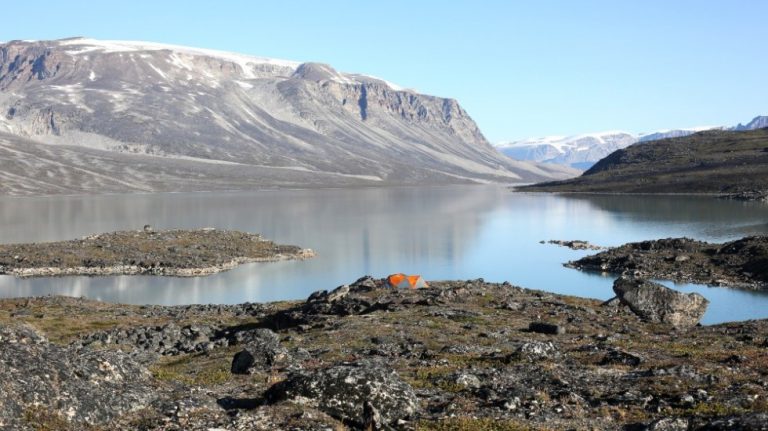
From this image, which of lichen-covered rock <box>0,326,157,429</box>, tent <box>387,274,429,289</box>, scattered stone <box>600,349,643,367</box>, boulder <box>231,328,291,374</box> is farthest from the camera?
tent <box>387,274,429,289</box>

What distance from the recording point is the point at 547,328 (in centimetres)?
3753

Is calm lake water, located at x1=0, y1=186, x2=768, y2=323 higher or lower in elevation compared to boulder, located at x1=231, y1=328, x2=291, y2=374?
lower

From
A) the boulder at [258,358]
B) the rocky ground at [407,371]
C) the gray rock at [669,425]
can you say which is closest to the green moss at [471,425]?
the rocky ground at [407,371]

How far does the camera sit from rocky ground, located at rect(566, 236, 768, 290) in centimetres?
7819

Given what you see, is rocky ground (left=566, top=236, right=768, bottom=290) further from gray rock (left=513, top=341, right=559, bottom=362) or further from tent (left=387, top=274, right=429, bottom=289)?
gray rock (left=513, top=341, right=559, bottom=362)

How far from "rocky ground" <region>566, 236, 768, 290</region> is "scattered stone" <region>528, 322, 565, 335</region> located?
46.5m

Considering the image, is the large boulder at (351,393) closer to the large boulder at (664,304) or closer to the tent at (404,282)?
the large boulder at (664,304)

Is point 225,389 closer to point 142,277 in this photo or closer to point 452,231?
point 142,277

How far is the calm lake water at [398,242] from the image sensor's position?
76750 mm

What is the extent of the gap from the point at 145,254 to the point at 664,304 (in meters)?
70.6

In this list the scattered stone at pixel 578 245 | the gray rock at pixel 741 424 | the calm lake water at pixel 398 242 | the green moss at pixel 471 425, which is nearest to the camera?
the gray rock at pixel 741 424

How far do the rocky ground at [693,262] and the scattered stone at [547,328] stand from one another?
4654 cm

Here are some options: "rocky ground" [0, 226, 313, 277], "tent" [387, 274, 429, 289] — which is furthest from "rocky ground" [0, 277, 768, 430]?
"rocky ground" [0, 226, 313, 277]

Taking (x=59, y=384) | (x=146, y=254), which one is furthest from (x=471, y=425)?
(x=146, y=254)
